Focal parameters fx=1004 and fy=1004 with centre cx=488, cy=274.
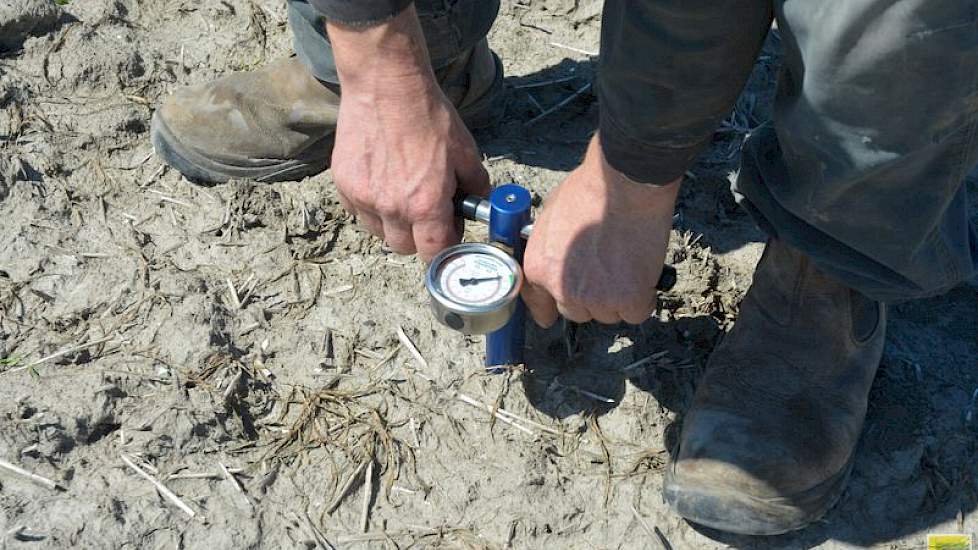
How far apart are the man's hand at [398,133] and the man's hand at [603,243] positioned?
0.21 meters

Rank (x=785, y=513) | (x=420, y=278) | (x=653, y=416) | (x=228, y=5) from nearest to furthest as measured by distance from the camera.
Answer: (x=785, y=513) < (x=653, y=416) < (x=420, y=278) < (x=228, y=5)

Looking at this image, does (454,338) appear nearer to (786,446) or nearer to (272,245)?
(272,245)

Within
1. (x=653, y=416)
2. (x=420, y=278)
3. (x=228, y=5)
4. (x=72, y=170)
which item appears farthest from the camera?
(x=228, y=5)

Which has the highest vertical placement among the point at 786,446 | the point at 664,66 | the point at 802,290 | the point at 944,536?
the point at 664,66

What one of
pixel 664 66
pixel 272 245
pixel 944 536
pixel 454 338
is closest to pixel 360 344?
pixel 454 338

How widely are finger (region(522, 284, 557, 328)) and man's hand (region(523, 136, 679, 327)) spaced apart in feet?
0.34

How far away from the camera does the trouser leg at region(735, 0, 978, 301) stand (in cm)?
152

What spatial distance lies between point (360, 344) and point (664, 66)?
3.93 ft

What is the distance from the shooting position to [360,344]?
259cm

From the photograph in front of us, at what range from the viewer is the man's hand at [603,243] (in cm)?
190

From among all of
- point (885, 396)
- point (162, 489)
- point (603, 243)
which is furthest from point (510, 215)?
point (885, 396)

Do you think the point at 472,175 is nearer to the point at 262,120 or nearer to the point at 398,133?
the point at 398,133

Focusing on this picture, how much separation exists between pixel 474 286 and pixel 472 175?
0.74 feet

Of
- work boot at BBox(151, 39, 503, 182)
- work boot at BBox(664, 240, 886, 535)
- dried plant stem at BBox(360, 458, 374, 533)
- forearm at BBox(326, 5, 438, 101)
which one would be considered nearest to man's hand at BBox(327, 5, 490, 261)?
forearm at BBox(326, 5, 438, 101)
